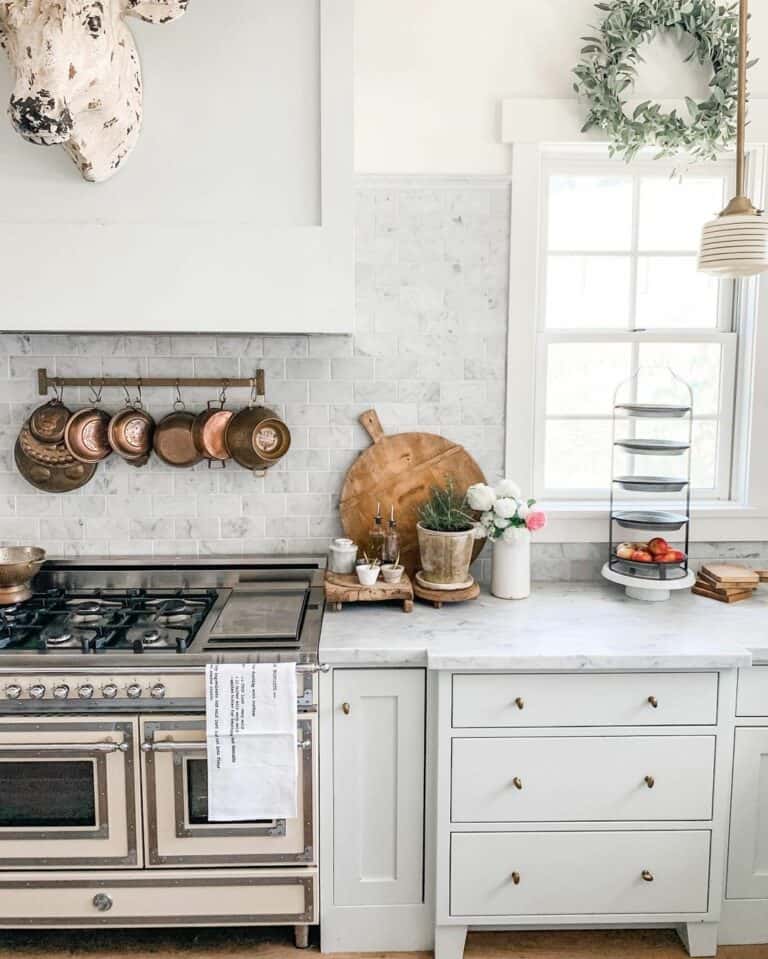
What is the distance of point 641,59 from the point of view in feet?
8.63

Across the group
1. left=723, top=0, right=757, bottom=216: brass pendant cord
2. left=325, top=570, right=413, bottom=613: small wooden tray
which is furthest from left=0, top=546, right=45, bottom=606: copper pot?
left=723, top=0, right=757, bottom=216: brass pendant cord

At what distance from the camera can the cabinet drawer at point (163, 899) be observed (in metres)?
2.19

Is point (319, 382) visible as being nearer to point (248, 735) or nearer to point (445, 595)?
point (445, 595)

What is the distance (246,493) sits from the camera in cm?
280

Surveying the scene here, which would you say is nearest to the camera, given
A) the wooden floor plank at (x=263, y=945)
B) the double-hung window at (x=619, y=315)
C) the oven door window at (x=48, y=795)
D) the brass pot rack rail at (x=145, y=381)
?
the oven door window at (x=48, y=795)

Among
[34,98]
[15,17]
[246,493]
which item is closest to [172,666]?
[246,493]

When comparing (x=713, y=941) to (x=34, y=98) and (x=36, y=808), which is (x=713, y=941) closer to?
(x=36, y=808)

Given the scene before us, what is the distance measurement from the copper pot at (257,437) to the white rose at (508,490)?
73 cm

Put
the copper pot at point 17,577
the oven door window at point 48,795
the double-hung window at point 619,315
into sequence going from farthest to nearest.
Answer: the double-hung window at point 619,315 → the copper pot at point 17,577 → the oven door window at point 48,795

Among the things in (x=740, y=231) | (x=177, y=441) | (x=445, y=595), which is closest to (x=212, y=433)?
(x=177, y=441)

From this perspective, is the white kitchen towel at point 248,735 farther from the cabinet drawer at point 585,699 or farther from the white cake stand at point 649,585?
the white cake stand at point 649,585

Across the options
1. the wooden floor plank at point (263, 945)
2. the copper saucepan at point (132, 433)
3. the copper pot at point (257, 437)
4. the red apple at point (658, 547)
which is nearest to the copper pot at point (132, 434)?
the copper saucepan at point (132, 433)

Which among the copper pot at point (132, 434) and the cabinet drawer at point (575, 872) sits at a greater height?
the copper pot at point (132, 434)

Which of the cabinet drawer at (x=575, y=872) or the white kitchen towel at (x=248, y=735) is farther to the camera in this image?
the cabinet drawer at (x=575, y=872)
